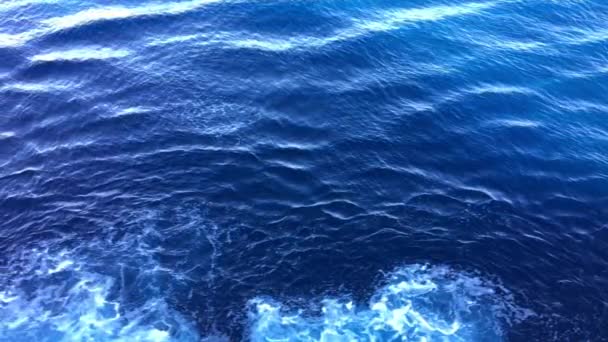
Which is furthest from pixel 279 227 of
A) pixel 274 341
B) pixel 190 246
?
pixel 274 341

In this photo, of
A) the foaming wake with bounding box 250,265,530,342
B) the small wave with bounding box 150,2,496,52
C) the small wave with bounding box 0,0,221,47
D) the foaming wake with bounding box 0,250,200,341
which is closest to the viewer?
the foaming wake with bounding box 0,250,200,341

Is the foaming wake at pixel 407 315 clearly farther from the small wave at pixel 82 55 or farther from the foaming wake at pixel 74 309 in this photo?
the small wave at pixel 82 55

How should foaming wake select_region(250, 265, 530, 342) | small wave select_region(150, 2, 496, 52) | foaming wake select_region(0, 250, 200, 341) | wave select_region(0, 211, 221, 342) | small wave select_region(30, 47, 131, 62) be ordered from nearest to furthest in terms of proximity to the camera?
foaming wake select_region(0, 250, 200, 341) → wave select_region(0, 211, 221, 342) → foaming wake select_region(250, 265, 530, 342) → small wave select_region(30, 47, 131, 62) → small wave select_region(150, 2, 496, 52)

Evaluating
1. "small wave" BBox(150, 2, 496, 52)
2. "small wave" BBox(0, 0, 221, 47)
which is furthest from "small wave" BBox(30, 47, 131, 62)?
"small wave" BBox(150, 2, 496, 52)

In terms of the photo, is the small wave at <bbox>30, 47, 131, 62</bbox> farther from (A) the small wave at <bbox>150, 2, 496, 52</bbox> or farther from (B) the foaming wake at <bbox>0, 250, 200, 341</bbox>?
(B) the foaming wake at <bbox>0, 250, 200, 341</bbox>

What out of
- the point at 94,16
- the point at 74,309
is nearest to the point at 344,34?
the point at 94,16

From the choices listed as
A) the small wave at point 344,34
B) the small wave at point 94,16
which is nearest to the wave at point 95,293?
the small wave at point 344,34

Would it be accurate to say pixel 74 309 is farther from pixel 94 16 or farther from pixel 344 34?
pixel 344 34
